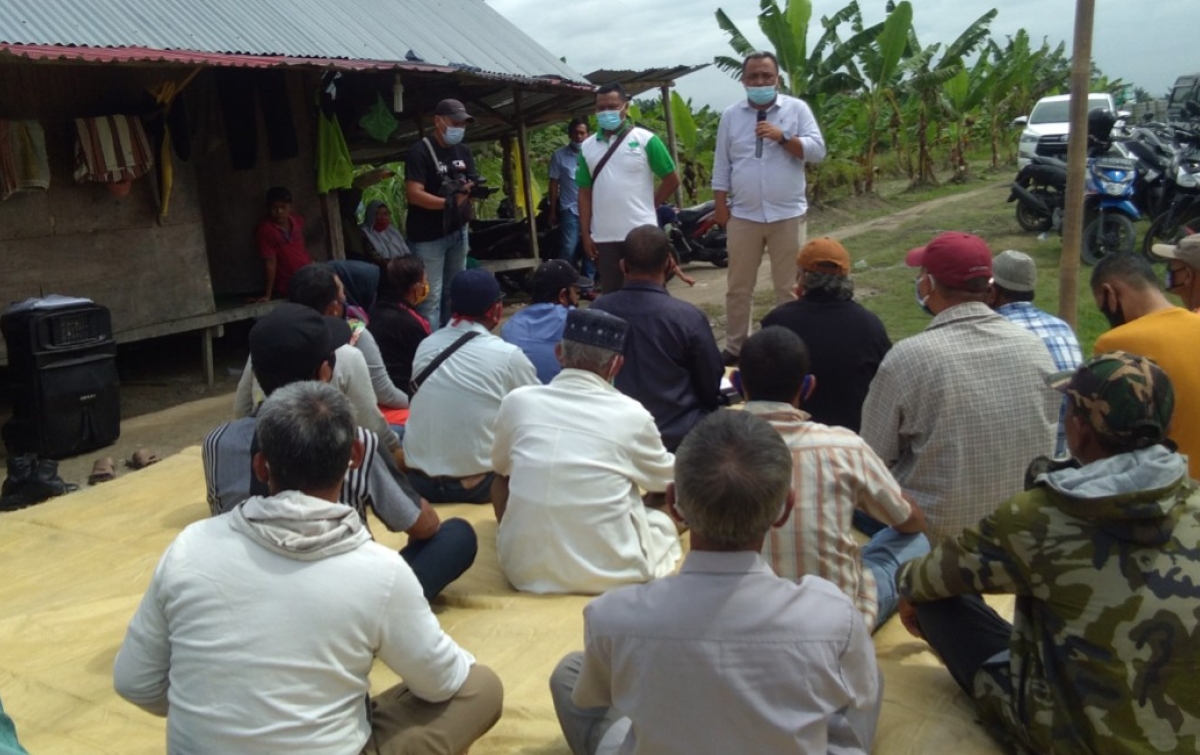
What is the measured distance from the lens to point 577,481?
364 centimetres

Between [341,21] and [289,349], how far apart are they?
7.36 meters

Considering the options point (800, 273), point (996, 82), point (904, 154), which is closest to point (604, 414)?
point (800, 273)

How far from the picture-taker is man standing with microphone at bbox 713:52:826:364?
268 inches

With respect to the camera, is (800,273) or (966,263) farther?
(800,273)

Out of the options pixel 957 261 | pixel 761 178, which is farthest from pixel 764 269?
pixel 957 261

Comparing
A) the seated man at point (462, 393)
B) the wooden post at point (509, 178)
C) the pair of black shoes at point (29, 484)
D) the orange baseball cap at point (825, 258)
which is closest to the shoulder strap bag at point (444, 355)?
the seated man at point (462, 393)

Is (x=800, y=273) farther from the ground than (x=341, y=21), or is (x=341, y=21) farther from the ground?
(x=341, y=21)

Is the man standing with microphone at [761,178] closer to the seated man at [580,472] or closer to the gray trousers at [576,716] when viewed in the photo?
the seated man at [580,472]

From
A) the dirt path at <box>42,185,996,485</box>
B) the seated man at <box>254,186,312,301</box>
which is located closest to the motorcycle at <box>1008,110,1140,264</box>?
the dirt path at <box>42,185,996,485</box>

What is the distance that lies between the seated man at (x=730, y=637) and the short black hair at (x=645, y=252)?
2626 millimetres

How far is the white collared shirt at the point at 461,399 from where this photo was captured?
459cm

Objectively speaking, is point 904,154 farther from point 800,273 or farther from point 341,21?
point 800,273

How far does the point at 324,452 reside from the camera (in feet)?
7.80

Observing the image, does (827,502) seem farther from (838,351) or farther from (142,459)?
(142,459)
